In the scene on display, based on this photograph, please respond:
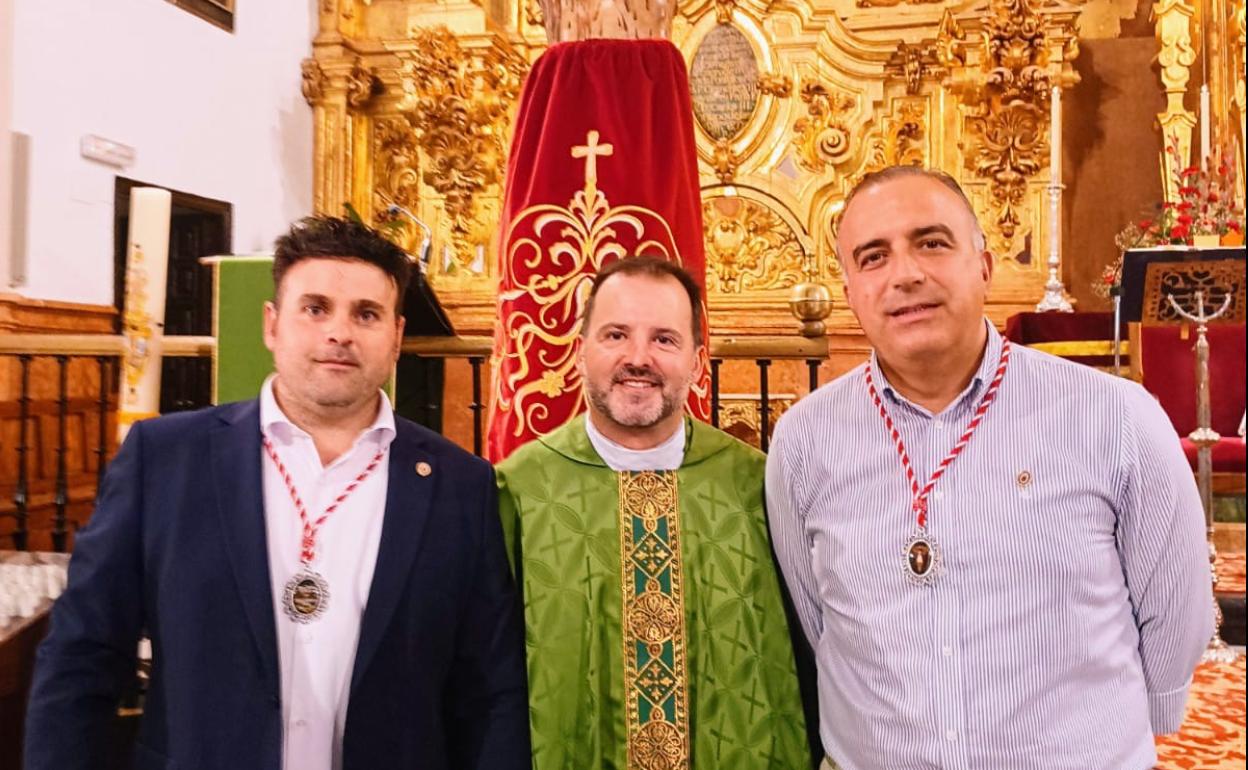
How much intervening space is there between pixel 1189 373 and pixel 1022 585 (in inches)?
200

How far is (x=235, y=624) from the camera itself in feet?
5.47

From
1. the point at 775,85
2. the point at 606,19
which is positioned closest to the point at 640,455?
the point at 606,19

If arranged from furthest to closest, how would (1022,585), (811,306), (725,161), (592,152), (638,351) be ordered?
(725,161) → (811,306) → (592,152) → (638,351) → (1022,585)

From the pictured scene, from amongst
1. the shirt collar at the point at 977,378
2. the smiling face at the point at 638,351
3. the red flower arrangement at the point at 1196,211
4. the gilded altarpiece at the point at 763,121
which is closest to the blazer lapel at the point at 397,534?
the smiling face at the point at 638,351

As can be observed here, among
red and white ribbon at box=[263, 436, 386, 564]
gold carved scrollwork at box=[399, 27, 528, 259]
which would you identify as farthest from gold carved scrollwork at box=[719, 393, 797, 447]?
red and white ribbon at box=[263, 436, 386, 564]

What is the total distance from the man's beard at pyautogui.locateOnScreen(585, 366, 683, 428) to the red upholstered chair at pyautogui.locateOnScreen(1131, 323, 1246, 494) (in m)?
4.78

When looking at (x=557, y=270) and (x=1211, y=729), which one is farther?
(x=1211, y=729)

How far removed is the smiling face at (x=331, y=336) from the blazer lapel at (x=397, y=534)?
0.13m

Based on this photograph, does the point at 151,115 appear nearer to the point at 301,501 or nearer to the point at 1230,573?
the point at 301,501

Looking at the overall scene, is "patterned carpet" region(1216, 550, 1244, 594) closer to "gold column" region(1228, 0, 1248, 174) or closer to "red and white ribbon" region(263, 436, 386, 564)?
"gold column" region(1228, 0, 1248, 174)

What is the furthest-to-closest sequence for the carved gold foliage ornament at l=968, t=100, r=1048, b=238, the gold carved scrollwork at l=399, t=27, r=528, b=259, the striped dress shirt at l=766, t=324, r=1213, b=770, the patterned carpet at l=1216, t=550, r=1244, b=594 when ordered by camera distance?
the gold carved scrollwork at l=399, t=27, r=528, b=259 < the carved gold foliage ornament at l=968, t=100, r=1048, b=238 < the patterned carpet at l=1216, t=550, r=1244, b=594 < the striped dress shirt at l=766, t=324, r=1213, b=770

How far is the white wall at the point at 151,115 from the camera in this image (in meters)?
5.90

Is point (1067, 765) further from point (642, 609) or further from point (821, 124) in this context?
point (821, 124)

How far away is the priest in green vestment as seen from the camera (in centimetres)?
192
